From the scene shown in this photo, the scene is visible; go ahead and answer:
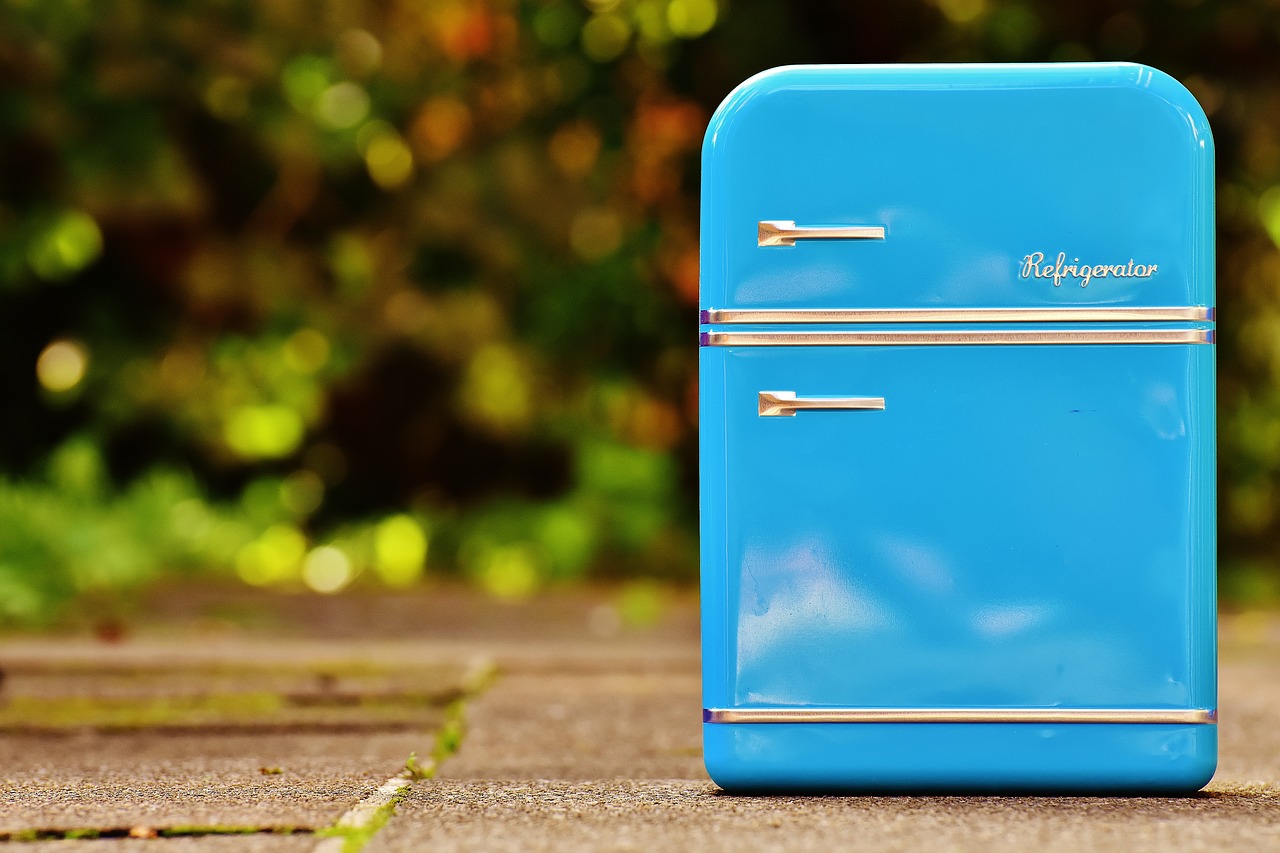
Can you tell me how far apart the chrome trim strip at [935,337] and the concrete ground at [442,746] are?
0.92 metres

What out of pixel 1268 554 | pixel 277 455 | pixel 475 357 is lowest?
pixel 1268 554

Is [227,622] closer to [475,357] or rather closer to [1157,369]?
[475,357]

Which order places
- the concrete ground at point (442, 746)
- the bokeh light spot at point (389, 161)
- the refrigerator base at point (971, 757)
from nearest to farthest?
the concrete ground at point (442, 746)
the refrigerator base at point (971, 757)
the bokeh light spot at point (389, 161)

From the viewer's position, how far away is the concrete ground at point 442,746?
2613mm

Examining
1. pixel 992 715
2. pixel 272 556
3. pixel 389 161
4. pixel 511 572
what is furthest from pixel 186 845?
pixel 389 161

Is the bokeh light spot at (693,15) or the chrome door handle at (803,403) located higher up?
the bokeh light spot at (693,15)

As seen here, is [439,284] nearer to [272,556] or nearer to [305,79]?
[305,79]

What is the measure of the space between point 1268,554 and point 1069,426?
7429mm

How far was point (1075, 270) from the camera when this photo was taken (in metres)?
3.02

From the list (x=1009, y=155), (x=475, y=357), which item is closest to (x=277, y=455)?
(x=475, y=357)

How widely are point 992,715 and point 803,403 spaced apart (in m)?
0.73

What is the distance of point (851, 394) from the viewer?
3.03 metres

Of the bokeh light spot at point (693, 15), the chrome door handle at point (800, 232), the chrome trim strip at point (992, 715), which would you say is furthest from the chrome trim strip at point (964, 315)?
the bokeh light spot at point (693, 15)

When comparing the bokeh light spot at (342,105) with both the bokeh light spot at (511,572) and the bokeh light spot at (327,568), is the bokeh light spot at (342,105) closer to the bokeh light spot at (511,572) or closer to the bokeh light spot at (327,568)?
the bokeh light spot at (327,568)
